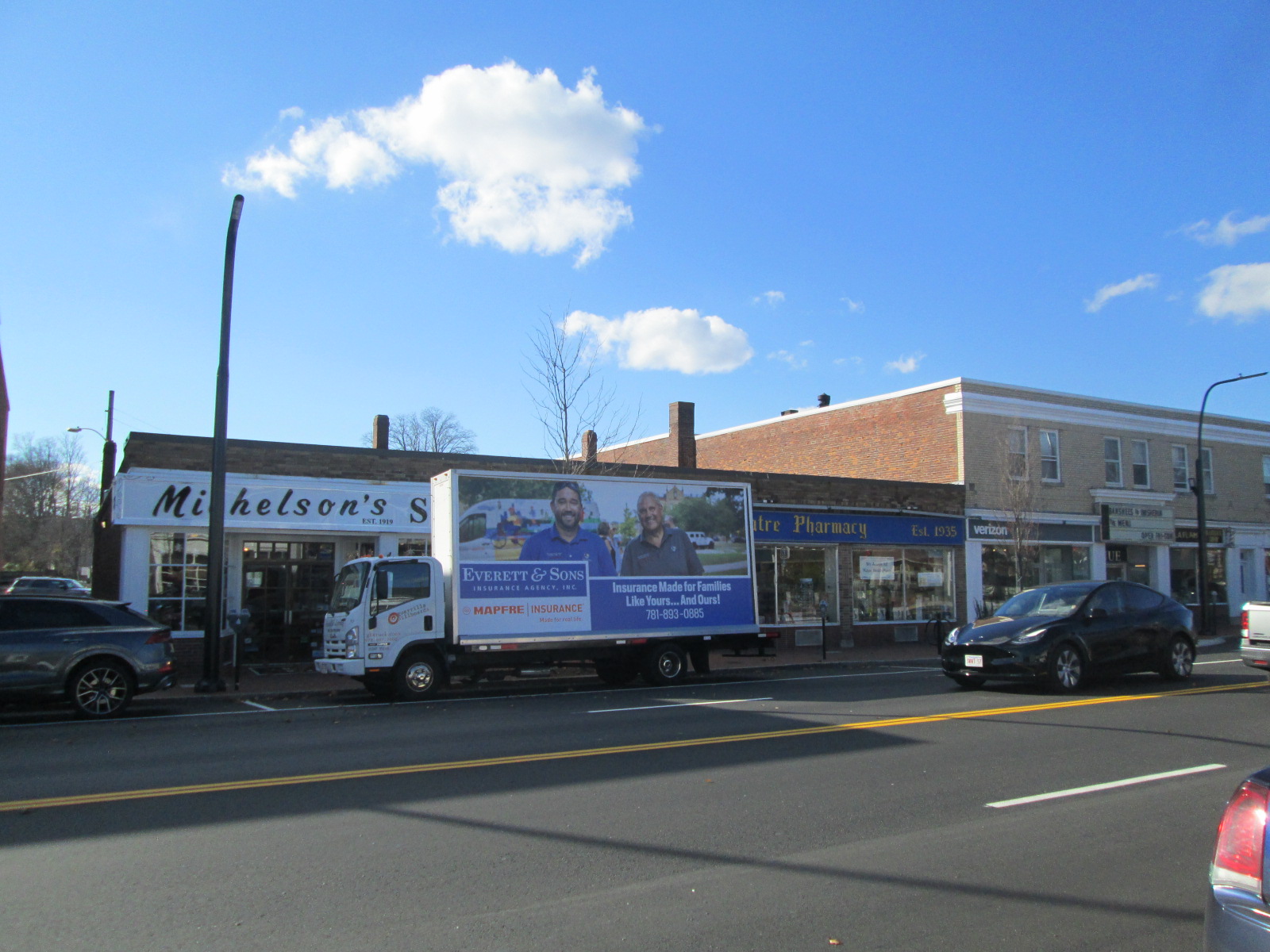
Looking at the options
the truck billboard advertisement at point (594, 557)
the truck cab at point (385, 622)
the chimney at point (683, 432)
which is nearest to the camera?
the truck cab at point (385, 622)

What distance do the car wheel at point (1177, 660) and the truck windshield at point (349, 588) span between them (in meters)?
12.6

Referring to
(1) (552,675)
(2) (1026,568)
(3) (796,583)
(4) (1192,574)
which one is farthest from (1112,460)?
(1) (552,675)

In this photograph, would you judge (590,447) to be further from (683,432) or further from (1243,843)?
(1243,843)

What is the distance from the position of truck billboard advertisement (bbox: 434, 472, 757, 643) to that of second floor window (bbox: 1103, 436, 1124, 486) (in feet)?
67.5

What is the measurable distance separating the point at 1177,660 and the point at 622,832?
12.4 meters

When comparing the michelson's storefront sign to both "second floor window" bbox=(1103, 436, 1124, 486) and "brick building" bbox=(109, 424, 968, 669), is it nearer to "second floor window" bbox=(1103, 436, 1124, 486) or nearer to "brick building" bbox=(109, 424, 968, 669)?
"brick building" bbox=(109, 424, 968, 669)

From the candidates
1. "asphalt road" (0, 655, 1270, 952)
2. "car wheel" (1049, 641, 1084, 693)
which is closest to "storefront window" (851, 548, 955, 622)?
"car wheel" (1049, 641, 1084, 693)

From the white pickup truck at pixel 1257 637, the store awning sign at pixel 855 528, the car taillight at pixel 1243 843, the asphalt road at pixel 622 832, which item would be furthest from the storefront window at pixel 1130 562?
the car taillight at pixel 1243 843

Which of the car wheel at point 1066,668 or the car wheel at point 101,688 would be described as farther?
the car wheel at point 1066,668

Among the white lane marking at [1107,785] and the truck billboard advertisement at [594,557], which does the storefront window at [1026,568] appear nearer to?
the truck billboard advertisement at [594,557]

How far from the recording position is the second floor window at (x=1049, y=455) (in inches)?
1207

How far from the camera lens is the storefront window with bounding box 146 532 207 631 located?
18.1m

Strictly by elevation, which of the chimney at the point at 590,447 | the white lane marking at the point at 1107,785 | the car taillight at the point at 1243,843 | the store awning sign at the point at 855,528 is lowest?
the white lane marking at the point at 1107,785

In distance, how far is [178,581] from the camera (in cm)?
1828
